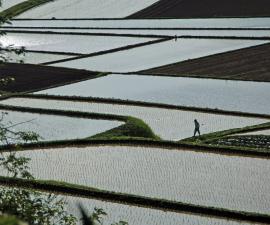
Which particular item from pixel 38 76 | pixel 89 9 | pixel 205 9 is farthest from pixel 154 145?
pixel 89 9

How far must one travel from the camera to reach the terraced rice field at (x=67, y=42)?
26.2 meters

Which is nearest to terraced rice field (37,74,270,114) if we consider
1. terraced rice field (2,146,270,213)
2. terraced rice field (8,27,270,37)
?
terraced rice field (2,146,270,213)

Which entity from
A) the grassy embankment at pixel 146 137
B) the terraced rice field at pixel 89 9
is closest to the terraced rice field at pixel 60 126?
the grassy embankment at pixel 146 137

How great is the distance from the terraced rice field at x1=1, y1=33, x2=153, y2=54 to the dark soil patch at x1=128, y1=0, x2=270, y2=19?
6.01m

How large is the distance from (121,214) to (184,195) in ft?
3.46

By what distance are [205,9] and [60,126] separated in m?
21.5

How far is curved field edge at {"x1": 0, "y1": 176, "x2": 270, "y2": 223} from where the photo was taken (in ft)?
25.2

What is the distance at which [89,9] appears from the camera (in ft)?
125

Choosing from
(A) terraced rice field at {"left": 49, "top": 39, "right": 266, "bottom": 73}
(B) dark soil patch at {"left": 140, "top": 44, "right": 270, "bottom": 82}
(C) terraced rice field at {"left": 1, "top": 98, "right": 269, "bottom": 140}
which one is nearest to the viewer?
(C) terraced rice field at {"left": 1, "top": 98, "right": 269, "bottom": 140}

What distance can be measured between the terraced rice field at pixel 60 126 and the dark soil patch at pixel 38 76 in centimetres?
373

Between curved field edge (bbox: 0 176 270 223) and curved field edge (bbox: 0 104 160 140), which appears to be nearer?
curved field edge (bbox: 0 176 270 223)

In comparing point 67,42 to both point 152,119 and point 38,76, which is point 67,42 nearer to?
point 38,76

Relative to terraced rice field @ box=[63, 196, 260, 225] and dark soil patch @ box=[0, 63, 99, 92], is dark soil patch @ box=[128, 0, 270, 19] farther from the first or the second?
terraced rice field @ box=[63, 196, 260, 225]

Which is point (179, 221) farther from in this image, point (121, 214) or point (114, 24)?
point (114, 24)
